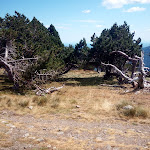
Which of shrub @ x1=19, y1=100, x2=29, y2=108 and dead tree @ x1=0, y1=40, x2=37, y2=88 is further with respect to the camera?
dead tree @ x1=0, y1=40, x2=37, y2=88

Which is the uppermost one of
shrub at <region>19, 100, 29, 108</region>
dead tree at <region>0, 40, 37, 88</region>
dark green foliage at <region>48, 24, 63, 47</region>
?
dark green foliage at <region>48, 24, 63, 47</region>

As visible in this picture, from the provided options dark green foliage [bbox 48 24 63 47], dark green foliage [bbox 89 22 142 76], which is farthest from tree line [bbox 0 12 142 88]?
dark green foliage [bbox 48 24 63 47]

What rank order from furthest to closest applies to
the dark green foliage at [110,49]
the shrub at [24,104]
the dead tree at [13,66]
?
1. the dark green foliage at [110,49]
2. the dead tree at [13,66]
3. the shrub at [24,104]

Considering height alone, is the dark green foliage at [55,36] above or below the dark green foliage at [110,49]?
above

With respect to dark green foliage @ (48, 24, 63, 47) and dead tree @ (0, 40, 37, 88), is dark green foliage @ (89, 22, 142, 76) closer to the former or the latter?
dark green foliage @ (48, 24, 63, 47)

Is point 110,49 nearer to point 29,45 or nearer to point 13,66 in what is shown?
point 29,45

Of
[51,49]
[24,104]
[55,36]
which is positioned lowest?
[24,104]

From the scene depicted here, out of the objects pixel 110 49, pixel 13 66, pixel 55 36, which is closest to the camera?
pixel 13 66

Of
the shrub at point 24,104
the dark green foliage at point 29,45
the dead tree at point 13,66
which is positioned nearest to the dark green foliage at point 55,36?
the dark green foliage at point 29,45

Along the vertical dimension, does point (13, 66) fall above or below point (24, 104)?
above

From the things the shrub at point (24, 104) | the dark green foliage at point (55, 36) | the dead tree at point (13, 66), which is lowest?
the shrub at point (24, 104)

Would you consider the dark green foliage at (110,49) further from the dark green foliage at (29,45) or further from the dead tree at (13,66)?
the dead tree at (13,66)

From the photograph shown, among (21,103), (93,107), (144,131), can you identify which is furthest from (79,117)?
(21,103)

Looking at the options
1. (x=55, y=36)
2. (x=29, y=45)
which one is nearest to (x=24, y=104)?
(x=29, y=45)
